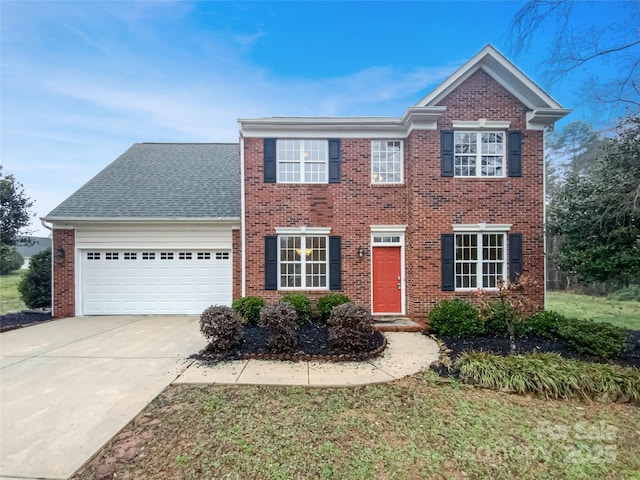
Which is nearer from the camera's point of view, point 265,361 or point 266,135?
point 265,361

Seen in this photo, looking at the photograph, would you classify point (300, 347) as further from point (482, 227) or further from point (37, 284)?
point (37, 284)

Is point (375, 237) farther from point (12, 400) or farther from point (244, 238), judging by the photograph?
point (12, 400)

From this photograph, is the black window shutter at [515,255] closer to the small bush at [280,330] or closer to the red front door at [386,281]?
the red front door at [386,281]

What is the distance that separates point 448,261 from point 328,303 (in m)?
3.67

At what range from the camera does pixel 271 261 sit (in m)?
8.70

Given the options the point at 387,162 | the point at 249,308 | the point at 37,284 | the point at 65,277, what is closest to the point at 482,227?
the point at 387,162

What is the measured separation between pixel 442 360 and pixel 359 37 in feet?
40.5

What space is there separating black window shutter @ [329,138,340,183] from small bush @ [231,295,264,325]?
14.0ft

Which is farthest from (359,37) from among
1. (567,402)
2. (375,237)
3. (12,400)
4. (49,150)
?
(49,150)

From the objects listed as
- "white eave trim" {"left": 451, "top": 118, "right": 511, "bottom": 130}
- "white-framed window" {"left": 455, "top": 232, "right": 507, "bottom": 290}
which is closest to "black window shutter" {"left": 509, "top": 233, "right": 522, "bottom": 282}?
"white-framed window" {"left": 455, "top": 232, "right": 507, "bottom": 290}

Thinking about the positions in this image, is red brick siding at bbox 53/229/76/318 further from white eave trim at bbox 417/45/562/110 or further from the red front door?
white eave trim at bbox 417/45/562/110

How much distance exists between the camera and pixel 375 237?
28.9ft

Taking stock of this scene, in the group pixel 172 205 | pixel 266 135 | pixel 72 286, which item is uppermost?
pixel 266 135

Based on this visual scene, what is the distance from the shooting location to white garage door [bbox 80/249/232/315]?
924 centimetres
